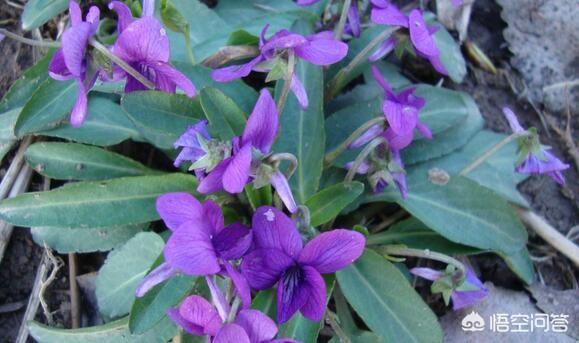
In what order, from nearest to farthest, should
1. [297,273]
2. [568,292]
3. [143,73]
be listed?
[297,273]
[143,73]
[568,292]

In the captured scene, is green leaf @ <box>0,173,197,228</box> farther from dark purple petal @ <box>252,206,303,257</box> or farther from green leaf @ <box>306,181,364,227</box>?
dark purple petal @ <box>252,206,303,257</box>

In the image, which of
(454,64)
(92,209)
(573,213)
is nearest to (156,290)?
(92,209)

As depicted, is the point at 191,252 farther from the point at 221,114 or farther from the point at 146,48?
the point at 221,114

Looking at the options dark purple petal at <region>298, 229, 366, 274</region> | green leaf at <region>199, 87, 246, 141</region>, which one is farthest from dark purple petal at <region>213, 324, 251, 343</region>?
green leaf at <region>199, 87, 246, 141</region>

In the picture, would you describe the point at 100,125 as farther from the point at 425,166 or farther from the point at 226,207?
the point at 425,166

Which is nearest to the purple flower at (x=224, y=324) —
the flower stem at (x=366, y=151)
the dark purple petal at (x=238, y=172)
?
the dark purple petal at (x=238, y=172)

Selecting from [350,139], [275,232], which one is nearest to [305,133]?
[350,139]

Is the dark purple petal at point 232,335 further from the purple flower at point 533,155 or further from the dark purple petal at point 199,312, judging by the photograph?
the purple flower at point 533,155

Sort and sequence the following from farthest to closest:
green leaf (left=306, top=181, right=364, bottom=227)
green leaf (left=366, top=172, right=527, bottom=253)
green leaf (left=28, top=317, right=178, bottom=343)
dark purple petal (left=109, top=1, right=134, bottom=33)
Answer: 1. green leaf (left=366, top=172, right=527, bottom=253)
2. green leaf (left=28, top=317, right=178, bottom=343)
3. green leaf (left=306, top=181, right=364, bottom=227)
4. dark purple petal (left=109, top=1, right=134, bottom=33)
